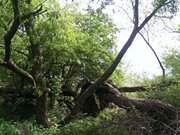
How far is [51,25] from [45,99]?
2.77 metres

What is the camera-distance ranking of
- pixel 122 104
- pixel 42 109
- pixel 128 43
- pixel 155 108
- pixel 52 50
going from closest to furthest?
pixel 155 108 → pixel 128 43 → pixel 122 104 → pixel 52 50 → pixel 42 109

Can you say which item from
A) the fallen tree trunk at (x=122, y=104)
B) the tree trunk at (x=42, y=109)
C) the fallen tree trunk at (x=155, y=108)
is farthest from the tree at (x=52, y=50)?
the fallen tree trunk at (x=155, y=108)

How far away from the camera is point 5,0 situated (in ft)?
41.7

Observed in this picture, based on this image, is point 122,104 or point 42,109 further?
point 42,109

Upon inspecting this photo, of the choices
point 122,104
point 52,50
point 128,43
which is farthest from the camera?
point 52,50

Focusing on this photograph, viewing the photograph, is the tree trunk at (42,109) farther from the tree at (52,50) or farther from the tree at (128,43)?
the tree at (128,43)

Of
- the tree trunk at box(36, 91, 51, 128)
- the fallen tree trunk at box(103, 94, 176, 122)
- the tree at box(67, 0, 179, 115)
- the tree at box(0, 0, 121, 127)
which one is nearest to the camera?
the fallen tree trunk at box(103, 94, 176, 122)

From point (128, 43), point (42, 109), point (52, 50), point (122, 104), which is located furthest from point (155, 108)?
point (42, 109)

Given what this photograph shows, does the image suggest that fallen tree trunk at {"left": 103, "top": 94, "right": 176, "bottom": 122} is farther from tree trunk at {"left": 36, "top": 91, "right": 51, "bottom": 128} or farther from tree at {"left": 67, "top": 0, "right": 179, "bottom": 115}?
tree trunk at {"left": 36, "top": 91, "right": 51, "bottom": 128}

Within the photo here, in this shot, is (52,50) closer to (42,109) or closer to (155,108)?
(42,109)

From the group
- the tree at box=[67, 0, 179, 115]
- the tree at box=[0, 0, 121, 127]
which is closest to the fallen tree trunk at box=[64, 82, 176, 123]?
the tree at box=[67, 0, 179, 115]

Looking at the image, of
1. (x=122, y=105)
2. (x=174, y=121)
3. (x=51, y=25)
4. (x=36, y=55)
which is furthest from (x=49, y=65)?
(x=174, y=121)

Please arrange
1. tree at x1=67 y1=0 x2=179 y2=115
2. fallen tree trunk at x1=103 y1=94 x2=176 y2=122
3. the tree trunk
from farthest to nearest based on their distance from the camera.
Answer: the tree trunk → tree at x1=67 y1=0 x2=179 y2=115 → fallen tree trunk at x1=103 y1=94 x2=176 y2=122

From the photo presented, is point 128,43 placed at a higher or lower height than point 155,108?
higher
